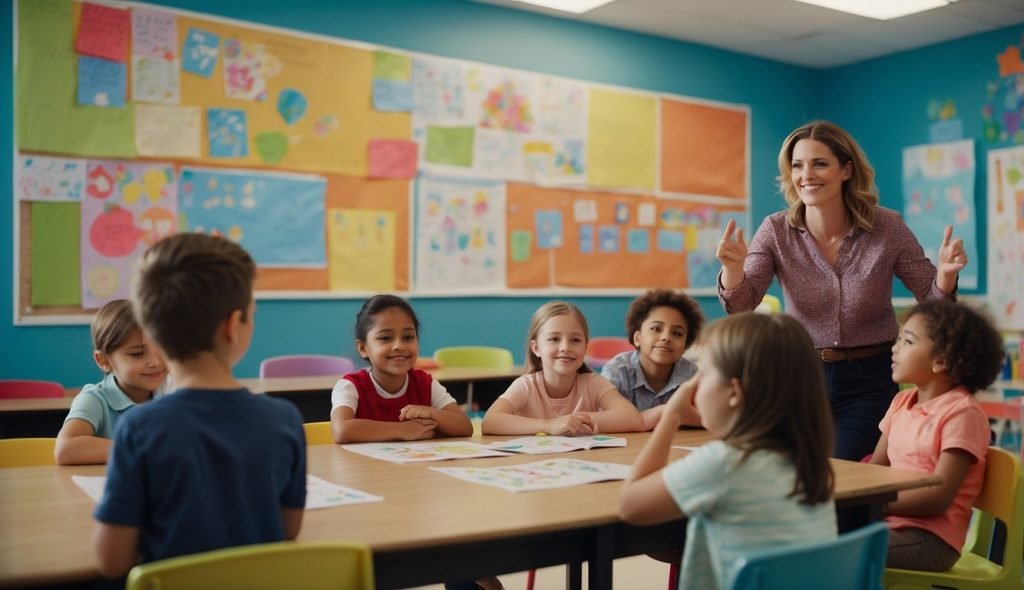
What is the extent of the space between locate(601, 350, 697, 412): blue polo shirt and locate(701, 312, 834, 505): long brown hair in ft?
4.61

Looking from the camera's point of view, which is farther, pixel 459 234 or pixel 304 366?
pixel 459 234

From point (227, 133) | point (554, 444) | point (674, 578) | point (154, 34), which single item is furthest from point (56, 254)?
point (674, 578)

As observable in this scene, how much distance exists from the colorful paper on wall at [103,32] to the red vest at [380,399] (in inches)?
97.9

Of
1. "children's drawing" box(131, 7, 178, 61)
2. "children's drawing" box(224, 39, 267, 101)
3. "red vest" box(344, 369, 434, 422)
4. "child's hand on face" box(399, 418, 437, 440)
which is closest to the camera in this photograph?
"child's hand on face" box(399, 418, 437, 440)

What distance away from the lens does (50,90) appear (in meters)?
4.17

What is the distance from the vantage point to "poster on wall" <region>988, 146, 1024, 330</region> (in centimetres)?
589

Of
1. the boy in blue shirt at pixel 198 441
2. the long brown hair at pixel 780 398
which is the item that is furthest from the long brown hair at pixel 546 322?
the boy in blue shirt at pixel 198 441

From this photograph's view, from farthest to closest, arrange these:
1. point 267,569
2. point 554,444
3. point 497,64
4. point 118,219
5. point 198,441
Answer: point 497,64 → point 118,219 → point 554,444 → point 198,441 → point 267,569

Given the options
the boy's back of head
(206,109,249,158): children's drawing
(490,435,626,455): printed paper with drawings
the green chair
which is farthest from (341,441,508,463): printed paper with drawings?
(206,109,249,158): children's drawing

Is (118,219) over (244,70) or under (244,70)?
under

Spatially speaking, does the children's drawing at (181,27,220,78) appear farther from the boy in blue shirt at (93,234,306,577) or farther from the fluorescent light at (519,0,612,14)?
the boy in blue shirt at (93,234,306,577)

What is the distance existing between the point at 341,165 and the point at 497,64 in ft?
3.84

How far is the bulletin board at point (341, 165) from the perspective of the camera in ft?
13.8

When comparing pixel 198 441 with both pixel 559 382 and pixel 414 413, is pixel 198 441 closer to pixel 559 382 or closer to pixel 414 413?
pixel 414 413
